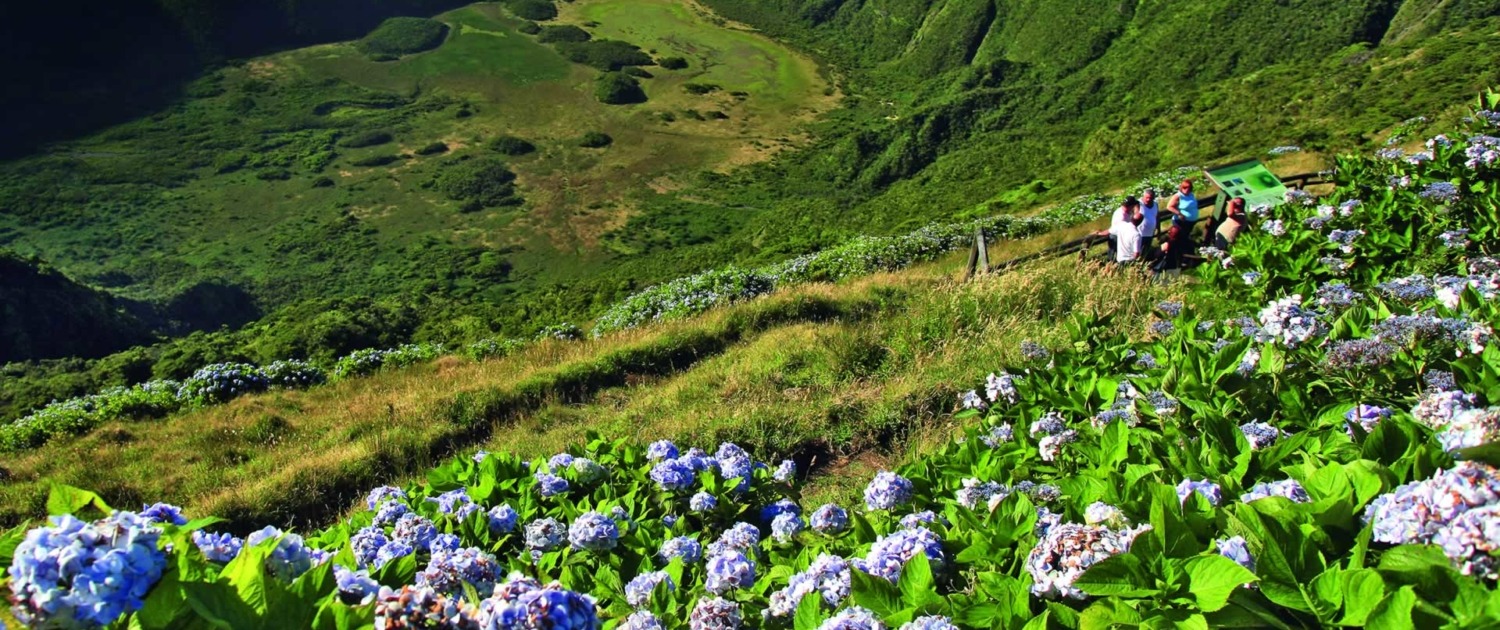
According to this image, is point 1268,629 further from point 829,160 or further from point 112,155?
point 112,155

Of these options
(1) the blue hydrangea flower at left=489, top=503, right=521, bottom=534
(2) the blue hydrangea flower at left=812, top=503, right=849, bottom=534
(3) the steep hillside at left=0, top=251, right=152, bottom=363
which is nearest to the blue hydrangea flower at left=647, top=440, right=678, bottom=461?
(1) the blue hydrangea flower at left=489, top=503, right=521, bottom=534

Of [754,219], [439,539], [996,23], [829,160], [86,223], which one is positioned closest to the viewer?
[439,539]

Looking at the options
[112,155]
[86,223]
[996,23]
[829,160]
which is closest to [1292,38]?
[829,160]

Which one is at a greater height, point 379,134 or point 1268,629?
point 1268,629

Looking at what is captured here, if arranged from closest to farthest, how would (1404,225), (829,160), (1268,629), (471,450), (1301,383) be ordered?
(1268,629) → (1301,383) → (1404,225) → (471,450) → (829,160)

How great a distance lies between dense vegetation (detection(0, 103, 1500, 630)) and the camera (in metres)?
1.76

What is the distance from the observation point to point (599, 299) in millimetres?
28078

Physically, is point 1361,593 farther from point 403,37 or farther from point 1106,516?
point 403,37

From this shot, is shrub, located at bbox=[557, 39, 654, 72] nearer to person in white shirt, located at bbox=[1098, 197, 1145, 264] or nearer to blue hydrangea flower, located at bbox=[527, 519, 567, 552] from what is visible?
person in white shirt, located at bbox=[1098, 197, 1145, 264]

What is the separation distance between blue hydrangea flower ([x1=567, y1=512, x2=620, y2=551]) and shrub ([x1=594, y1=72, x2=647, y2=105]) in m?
102

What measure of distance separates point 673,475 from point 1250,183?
848 cm

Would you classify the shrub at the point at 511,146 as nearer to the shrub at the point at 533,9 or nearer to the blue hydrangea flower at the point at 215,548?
the shrub at the point at 533,9

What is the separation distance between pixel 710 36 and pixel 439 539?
424 feet

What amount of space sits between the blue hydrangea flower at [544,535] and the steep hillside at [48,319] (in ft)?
159
